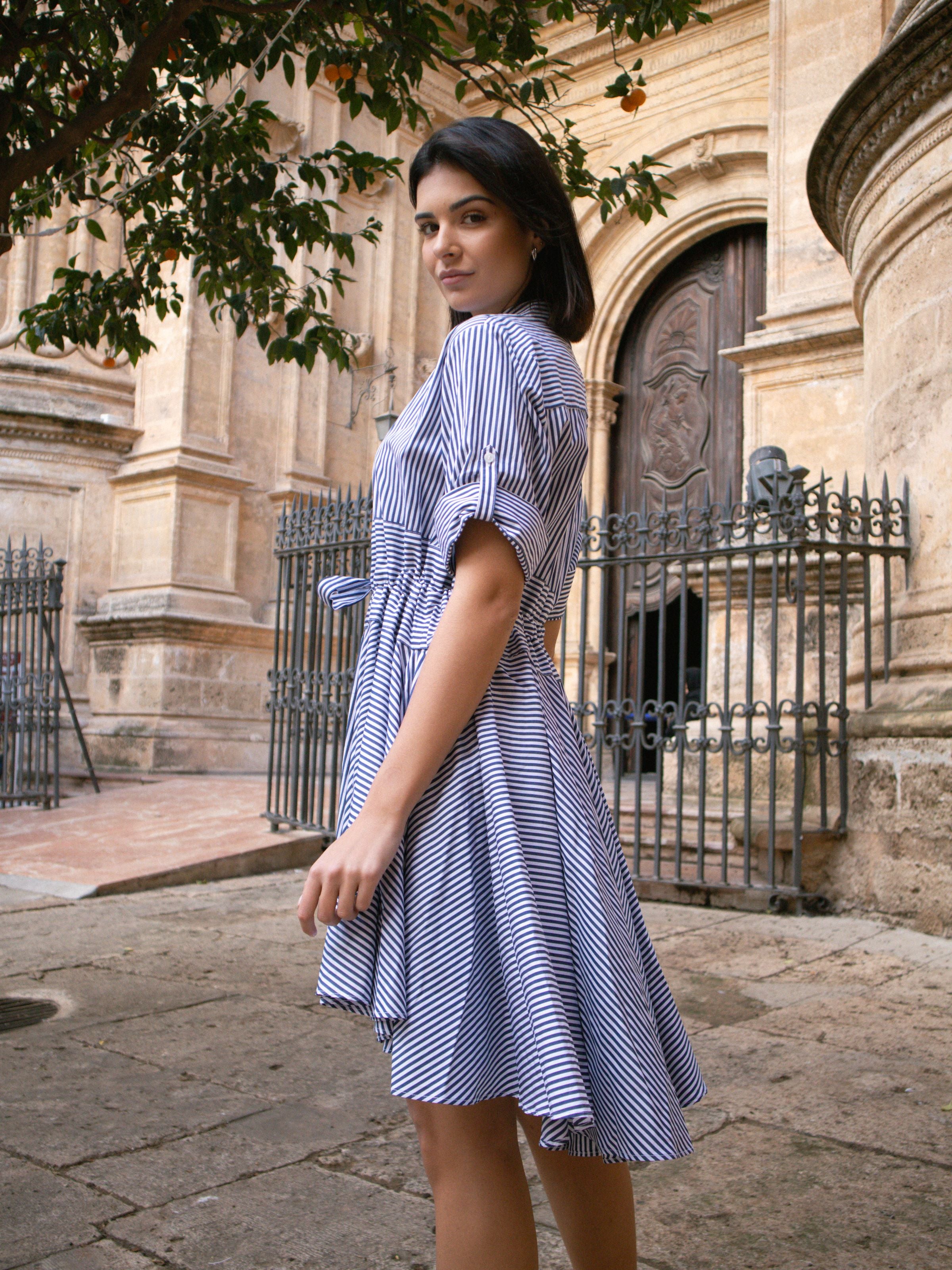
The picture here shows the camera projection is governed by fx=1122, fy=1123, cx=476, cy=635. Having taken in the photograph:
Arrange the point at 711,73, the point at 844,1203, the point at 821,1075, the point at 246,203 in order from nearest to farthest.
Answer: the point at 844,1203, the point at 821,1075, the point at 246,203, the point at 711,73

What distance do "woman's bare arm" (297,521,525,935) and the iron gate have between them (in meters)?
A: 3.31

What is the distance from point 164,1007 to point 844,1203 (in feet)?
8.03

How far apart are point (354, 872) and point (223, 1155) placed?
1.71 metres

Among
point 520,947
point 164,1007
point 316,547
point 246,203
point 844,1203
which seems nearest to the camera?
point 520,947

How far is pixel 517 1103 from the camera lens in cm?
136

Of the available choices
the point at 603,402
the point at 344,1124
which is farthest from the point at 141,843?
the point at 603,402

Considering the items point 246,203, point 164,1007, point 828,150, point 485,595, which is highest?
point 828,150

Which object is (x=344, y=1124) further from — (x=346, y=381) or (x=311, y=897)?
(x=346, y=381)

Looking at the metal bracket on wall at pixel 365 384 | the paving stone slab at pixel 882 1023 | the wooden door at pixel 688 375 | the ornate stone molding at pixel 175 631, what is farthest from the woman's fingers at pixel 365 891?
the metal bracket on wall at pixel 365 384

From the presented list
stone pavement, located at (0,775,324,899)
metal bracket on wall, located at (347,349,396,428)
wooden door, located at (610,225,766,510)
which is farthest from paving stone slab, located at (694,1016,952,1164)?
metal bracket on wall, located at (347,349,396,428)

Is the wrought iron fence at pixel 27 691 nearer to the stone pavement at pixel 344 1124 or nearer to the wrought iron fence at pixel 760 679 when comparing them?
the wrought iron fence at pixel 760 679

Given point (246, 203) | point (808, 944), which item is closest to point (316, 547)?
point (246, 203)

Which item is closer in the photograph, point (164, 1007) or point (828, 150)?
point (164, 1007)

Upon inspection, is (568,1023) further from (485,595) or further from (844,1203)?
(844,1203)
